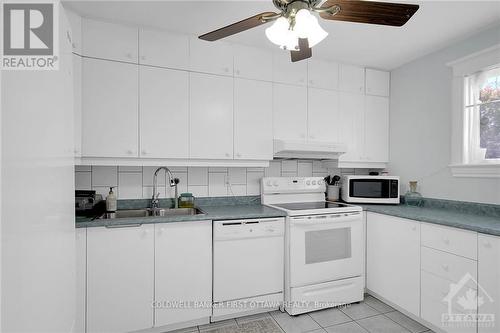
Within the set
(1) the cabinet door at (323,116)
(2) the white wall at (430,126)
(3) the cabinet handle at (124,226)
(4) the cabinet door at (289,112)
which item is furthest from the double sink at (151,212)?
(2) the white wall at (430,126)

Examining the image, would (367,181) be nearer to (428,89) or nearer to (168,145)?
(428,89)

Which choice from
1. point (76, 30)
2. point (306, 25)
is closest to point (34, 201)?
point (306, 25)

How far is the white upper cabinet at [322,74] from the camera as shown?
281 cm

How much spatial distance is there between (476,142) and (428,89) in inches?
27.9

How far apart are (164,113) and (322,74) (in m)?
1.71

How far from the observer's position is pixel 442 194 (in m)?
2.57

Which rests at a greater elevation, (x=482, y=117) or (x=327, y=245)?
(x=482, y=117)

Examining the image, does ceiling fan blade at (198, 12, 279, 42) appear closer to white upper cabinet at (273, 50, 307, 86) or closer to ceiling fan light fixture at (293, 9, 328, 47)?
ceiling fan light fixture at (293, 9, 328, 47)

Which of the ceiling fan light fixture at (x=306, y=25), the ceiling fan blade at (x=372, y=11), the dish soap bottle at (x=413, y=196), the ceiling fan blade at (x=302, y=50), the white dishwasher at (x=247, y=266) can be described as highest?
the ceiling fan blade at (x=372, y=11)

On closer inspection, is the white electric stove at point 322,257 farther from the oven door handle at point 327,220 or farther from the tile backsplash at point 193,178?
the tile backsplash at point 193,178

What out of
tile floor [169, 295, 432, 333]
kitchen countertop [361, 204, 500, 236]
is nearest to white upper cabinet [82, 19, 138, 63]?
tile floor [169, 295, 432, 333]

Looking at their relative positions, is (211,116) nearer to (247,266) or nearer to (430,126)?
(247,266)

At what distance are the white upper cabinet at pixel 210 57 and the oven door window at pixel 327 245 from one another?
1696 mm

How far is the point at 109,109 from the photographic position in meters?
2.13
